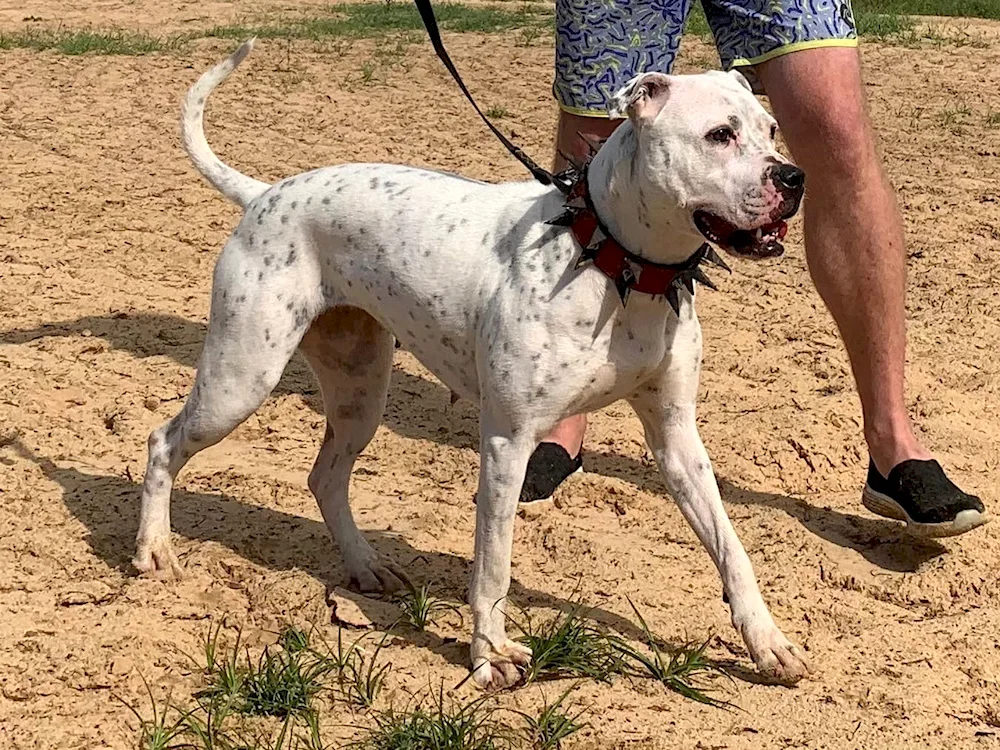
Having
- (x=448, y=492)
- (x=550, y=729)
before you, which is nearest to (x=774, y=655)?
(x=550, y=729)

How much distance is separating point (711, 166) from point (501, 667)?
4.16 ft

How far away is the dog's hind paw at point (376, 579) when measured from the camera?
394 cm

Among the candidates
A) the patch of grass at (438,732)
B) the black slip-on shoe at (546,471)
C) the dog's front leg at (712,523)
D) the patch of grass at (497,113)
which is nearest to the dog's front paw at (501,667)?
the patch of grass at (438,732)

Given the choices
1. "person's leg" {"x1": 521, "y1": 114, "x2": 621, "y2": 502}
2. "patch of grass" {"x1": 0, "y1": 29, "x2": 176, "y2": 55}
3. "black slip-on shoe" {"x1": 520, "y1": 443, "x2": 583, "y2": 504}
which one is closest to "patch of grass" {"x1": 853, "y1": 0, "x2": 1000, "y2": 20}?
"patch of grass" {"x1": 0, "y1": 29, "x2": 176, "y2": 55}

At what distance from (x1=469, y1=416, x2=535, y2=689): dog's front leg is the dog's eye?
80 centimetres

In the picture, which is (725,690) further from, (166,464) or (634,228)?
(166,464)

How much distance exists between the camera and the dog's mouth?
10.2ft

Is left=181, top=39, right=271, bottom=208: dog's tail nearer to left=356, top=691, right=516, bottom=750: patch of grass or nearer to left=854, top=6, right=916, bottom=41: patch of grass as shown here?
left=356, top=691, right=516, bottom=750: patch of grass

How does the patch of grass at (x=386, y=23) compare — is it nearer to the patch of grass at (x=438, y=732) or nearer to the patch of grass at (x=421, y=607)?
the patch of grass at (x=421, y=607)

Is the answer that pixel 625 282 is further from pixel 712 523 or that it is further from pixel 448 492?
pixel 448 492

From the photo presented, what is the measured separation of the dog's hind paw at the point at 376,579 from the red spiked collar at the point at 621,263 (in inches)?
46.5

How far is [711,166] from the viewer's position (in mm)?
3105

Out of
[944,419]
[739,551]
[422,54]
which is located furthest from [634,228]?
[422,54]

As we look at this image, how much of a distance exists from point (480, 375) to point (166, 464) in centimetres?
109
